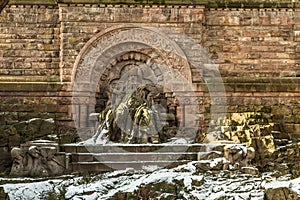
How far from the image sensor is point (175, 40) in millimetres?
17812

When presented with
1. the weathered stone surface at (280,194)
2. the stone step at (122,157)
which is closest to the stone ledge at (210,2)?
the stone step at (122,157)

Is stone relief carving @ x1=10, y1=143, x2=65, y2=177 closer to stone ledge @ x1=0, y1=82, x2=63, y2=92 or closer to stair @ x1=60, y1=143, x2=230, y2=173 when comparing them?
stair @ x1=60, y1=143, x2=230, y2=173

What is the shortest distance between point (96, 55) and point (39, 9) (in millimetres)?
2794

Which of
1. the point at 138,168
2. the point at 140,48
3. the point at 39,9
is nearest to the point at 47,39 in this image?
the point at 39,9

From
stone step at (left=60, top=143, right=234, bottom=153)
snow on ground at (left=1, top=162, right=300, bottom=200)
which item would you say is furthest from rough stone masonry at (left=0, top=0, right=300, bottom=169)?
snow on ground at (left=1, top=162, right=300, bottom=200)

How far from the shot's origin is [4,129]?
14.8 m

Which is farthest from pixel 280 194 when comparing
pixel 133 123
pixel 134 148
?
pixel 133 123

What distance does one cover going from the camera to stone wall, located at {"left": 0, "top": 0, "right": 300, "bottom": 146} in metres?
17.0

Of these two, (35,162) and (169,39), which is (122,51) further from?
(35,162)

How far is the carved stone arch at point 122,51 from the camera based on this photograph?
1752 cm

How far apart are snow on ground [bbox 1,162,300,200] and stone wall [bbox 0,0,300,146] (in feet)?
14.4

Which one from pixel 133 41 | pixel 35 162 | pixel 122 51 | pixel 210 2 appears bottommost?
pixel 35 162

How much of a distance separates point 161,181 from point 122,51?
23.6 ft

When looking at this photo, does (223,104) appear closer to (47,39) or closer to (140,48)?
(140,48)
